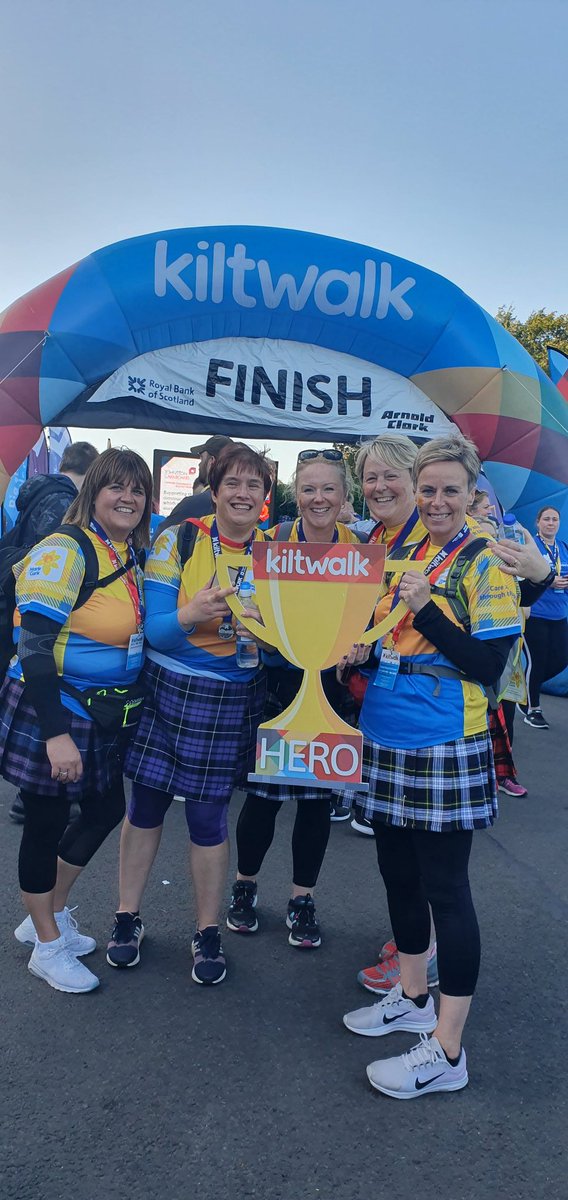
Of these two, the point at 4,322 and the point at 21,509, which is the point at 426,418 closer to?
the point at 4,322

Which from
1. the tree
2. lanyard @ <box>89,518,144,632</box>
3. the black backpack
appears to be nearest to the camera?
the black backpack

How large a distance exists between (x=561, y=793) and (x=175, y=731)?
3208mm

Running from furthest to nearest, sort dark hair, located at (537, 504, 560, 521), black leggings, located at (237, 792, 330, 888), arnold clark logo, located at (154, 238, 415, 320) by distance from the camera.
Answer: dark hair, located at (537, 504, 560, 521) → arnold clark logo, located at (154, 238, 415, 320) → black leggings, located at (237, 792, 330, 888)

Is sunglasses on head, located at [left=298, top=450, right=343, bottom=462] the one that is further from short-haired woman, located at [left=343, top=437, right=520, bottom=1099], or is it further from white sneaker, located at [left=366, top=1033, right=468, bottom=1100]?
white sneaker, located at [left=366, top=1033, right=468, bottom=1100]

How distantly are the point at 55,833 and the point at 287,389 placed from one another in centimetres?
511

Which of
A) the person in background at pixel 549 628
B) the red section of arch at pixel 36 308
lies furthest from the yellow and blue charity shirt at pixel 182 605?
the red section of arch at pixel 36 308

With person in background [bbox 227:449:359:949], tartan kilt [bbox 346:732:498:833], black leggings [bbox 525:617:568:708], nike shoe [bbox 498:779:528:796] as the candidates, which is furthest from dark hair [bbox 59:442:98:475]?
black leggings [bbox 525:617:568:708]

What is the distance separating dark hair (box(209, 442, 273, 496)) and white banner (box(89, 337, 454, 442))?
4277 millimetres

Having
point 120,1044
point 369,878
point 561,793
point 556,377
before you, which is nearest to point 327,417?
point 556,377

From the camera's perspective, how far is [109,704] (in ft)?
7.50

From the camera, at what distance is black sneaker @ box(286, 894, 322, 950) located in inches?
110

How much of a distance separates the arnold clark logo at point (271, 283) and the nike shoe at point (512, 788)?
12.7 feet

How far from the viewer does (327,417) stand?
6.78 metres

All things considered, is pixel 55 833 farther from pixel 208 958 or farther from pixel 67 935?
pixel 208 958
